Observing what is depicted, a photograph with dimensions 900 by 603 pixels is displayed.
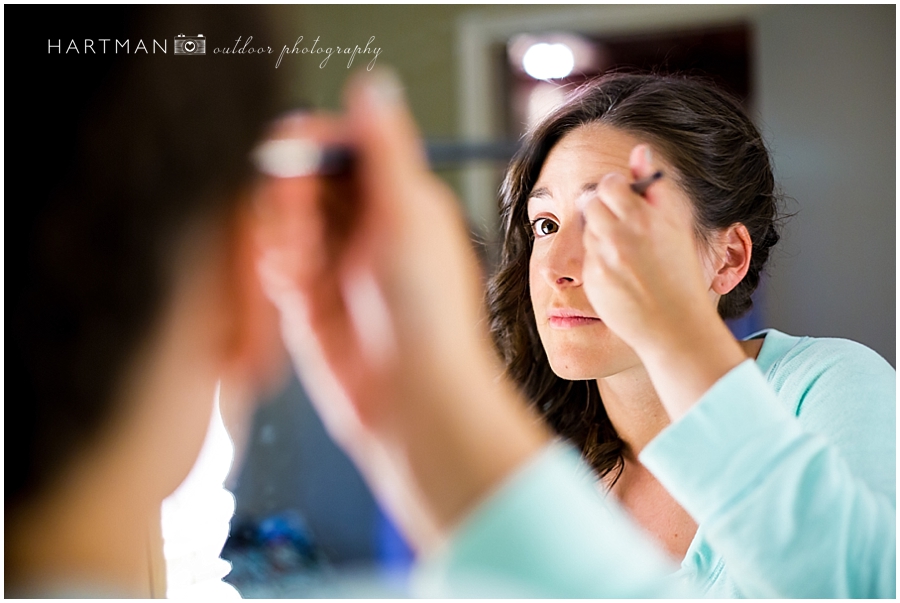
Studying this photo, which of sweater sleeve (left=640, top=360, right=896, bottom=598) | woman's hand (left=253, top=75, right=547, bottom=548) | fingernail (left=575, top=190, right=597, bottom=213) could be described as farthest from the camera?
fingernail (left=575, top=190, right=597, bottom=213)

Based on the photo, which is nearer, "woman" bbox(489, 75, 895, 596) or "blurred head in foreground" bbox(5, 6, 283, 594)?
"blurred head in foreground" bbox(5, 6, 283, 594)

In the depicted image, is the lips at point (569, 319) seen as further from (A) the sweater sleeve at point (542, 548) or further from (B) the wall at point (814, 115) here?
(A) the sweater sleeve at point (542, 548)

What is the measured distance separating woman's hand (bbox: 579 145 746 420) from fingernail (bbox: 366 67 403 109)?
247 millimetres

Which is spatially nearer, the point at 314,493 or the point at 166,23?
the point at 166,23

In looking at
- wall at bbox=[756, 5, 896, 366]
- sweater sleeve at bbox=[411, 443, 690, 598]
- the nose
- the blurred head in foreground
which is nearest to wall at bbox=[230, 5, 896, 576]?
wall at bbox=[756, 5, 896, 366]

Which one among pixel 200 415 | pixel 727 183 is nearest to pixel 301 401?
pixel 200 415

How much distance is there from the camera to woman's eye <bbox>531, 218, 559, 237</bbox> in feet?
2.43

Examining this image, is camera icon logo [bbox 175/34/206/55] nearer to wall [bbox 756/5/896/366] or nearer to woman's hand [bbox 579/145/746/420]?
woman's hand [bbox 579/145/746/420]

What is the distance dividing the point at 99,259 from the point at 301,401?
0.31 metres

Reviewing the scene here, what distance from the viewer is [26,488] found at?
55 cm

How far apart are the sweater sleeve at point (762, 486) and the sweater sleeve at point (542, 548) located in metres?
0.17

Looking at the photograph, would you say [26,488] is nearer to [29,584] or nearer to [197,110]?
[29,584]

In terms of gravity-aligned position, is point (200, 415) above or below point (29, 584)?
above

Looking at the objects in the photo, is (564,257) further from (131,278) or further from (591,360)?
(131,278)
